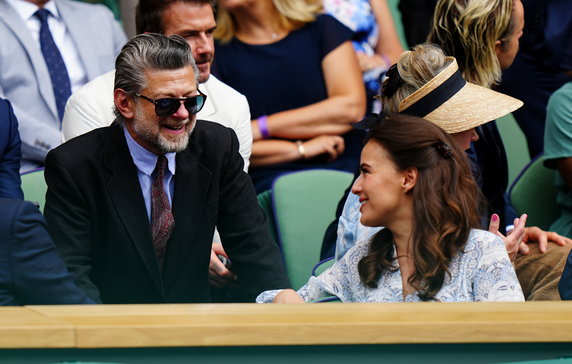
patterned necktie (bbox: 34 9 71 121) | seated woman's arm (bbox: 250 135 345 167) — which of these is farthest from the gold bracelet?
patterned necktie (bbox: 34 9 71 121)

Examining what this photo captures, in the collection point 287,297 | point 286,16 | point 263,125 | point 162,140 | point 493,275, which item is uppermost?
point 162,140

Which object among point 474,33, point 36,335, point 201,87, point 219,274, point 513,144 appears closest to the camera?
point 36,335

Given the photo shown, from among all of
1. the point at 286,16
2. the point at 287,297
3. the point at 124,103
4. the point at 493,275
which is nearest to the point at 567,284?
the point at 493,275

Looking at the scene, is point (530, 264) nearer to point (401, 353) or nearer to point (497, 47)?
point (497, 47)

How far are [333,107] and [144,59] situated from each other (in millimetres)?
1545

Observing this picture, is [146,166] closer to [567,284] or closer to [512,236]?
[512,236]

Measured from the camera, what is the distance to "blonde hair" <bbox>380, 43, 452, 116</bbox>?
328 centimetres

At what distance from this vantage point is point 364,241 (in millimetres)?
2912

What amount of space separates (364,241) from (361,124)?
0.35m

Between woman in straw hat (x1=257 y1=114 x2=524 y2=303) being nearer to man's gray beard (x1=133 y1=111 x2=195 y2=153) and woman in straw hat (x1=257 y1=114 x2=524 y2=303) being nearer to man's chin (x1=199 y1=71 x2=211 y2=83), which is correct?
man's gray beard (x1=133 y1=111 x2=195 y2=153)

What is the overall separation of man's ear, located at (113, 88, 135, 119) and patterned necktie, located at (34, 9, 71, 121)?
1086 mm

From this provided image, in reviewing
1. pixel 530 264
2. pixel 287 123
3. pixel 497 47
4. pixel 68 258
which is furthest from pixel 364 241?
pixel 287 123

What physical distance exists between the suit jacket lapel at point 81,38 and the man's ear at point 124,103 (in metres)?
A: 1.16

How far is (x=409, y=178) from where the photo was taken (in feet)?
9.16
